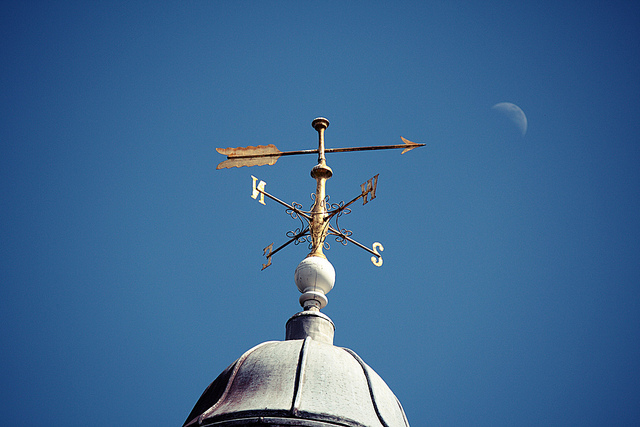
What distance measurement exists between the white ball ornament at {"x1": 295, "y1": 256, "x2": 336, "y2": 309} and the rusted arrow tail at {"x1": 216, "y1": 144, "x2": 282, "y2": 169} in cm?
193

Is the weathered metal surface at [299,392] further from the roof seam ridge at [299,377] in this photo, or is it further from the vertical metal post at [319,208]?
the vertical metal post at [319,208]

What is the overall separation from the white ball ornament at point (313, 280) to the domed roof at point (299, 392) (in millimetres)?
813

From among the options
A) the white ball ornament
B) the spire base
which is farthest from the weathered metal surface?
the white ball ornament

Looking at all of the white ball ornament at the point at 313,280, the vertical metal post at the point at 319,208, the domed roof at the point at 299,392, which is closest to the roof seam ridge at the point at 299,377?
the domed roof at the point at 299,392

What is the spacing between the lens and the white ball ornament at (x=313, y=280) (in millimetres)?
8633

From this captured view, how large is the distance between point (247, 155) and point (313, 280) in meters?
2.38

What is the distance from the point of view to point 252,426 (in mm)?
6562

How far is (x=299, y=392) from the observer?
680 cm

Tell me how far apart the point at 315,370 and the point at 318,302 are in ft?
5.30

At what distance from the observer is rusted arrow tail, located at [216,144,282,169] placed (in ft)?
32.9

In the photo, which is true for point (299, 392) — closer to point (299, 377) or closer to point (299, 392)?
point (299, 392)

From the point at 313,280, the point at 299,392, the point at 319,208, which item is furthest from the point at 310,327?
the point at 319,208

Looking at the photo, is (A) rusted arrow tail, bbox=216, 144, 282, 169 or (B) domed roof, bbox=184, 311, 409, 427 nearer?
(B) domed roof, bbox=184, 311, 409, 427

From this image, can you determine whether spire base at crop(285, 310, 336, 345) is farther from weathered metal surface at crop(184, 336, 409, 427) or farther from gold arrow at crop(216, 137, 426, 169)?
gold arrow at crop(216, 137, 426, 169)
